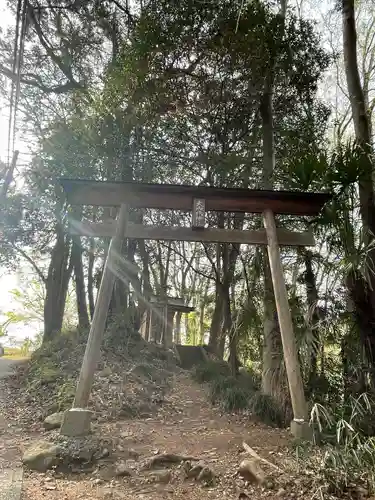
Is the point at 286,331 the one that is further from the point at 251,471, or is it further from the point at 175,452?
the point at 175,452

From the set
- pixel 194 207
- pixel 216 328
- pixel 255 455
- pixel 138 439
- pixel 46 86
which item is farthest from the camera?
pixel 216 328

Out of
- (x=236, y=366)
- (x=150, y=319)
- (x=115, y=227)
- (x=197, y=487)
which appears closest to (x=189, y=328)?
(x=150, y=319)

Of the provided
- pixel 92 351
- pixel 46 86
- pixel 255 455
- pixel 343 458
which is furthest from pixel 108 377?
pixel 46 86

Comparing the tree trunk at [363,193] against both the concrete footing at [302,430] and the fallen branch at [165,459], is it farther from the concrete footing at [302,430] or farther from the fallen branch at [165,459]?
the fallen branch at [165,459]

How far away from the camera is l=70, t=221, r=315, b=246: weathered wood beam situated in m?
4.48

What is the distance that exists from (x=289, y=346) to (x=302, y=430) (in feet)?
2.61

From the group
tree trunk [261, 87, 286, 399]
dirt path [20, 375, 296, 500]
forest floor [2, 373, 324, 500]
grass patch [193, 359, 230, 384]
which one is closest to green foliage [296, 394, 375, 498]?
forest floor [2, 373, 324, 500]

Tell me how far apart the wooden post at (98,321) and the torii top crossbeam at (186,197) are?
228 millimetres

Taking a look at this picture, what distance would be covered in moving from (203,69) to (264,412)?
569cm

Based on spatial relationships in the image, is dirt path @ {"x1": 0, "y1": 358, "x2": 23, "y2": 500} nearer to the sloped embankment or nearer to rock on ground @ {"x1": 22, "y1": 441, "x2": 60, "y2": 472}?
rock on ground @ {"x1": 22, "y1": 441, "x2": 60, "y2": 472}

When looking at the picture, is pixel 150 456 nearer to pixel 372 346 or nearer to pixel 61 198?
pixel 372 346

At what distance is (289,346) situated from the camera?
397cm

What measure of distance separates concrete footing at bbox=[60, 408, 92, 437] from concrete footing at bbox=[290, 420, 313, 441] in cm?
203

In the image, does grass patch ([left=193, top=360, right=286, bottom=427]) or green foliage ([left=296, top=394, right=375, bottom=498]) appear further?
grass patch ([left=193, top=360, right=286, bottom=427])
